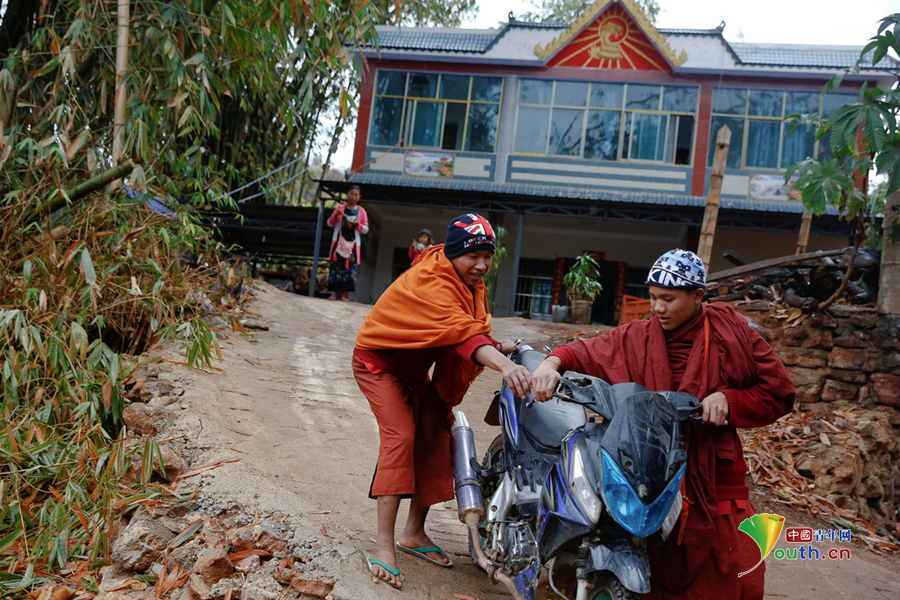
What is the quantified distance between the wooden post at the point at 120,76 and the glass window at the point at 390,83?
10854 mm

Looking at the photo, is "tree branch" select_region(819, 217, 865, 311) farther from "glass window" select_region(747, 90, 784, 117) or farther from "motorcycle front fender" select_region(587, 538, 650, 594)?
"glass window" select_region(747, 90, 784, 117)

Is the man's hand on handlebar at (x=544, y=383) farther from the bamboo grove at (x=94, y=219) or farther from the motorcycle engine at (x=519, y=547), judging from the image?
the bamboo grove at (x=94, y=219)

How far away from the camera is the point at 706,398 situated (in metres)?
2.33

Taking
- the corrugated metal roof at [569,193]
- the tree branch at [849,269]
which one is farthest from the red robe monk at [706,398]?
the corrugated metal roof at [569,193]

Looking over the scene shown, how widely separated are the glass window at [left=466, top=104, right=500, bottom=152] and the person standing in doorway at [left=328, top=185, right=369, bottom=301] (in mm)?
4783

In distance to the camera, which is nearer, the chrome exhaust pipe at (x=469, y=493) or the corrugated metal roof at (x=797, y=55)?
the chrome exhaust pipe at (x=469, y=493)

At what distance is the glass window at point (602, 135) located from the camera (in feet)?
48.9

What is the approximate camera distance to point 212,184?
6.59 metres

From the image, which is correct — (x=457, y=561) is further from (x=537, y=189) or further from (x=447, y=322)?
(x=537, y=189)

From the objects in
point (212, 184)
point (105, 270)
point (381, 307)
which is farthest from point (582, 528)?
point (212, 184)

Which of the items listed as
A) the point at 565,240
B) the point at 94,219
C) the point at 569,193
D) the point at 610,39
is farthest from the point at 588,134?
the point at 94,219

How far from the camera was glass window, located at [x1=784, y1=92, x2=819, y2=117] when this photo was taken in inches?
552

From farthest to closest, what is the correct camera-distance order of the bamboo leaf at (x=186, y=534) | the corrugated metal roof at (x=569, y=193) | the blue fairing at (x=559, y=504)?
the corrugated metal roof at (x=569, y=193) → the bamboo leaf at (x=186, y=534) → the blue fairing at (x=559, y=504)

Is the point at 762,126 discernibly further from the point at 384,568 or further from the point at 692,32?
the point at 384,568
